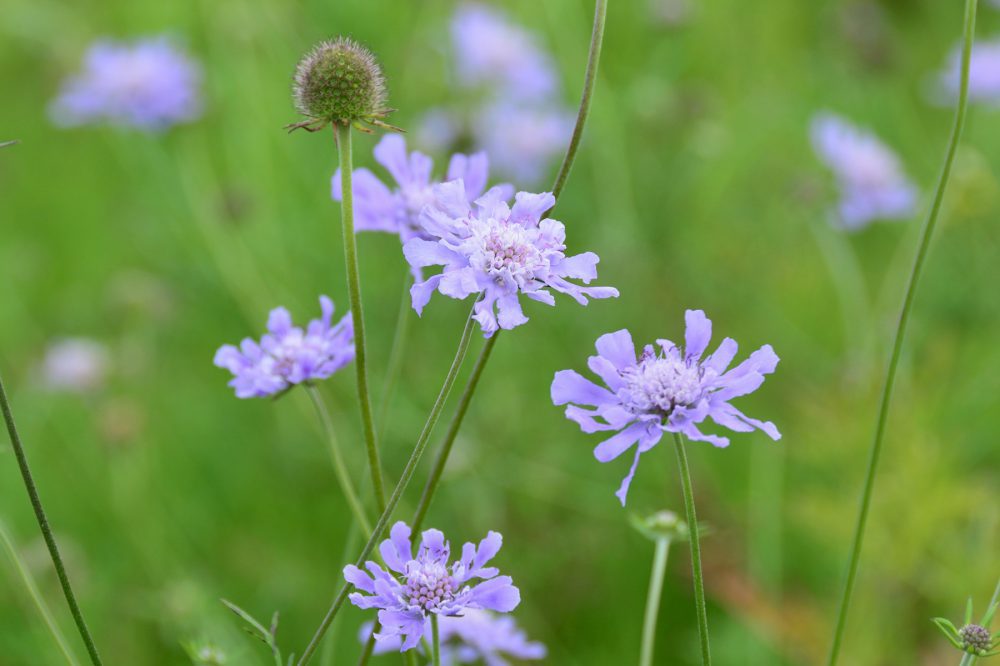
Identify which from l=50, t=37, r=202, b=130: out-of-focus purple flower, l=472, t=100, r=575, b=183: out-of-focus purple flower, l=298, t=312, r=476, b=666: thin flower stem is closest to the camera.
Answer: l=298, t=312, r=476, b=666: thin flower stem

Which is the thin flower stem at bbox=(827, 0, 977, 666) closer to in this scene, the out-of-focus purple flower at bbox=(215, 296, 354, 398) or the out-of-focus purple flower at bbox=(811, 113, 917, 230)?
the out-of-focus purple flower at bbox=(215, 296, 354, 398)

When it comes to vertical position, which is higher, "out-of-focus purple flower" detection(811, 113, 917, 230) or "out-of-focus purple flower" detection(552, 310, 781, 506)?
"out-of-focus purple flower" detection(811, 113, 917, 230)

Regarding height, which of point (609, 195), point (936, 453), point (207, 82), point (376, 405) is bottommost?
point (936, 453)

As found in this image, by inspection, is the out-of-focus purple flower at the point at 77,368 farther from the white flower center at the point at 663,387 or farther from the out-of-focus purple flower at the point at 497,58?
the white flower center at the point at 663,387

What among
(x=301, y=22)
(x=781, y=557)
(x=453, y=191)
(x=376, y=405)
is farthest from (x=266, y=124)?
(x=453, y=191)

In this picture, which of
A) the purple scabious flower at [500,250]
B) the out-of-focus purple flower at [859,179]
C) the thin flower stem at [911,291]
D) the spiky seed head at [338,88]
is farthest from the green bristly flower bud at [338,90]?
the out-of-focus purple flower at [859,179]

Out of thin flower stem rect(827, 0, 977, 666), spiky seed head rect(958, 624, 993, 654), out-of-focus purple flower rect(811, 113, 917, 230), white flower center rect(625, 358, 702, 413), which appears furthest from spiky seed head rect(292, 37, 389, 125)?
out-of-focus purple flower rect(811, 113, 917, 230)

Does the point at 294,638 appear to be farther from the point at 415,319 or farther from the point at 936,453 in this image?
the point at 936,453
